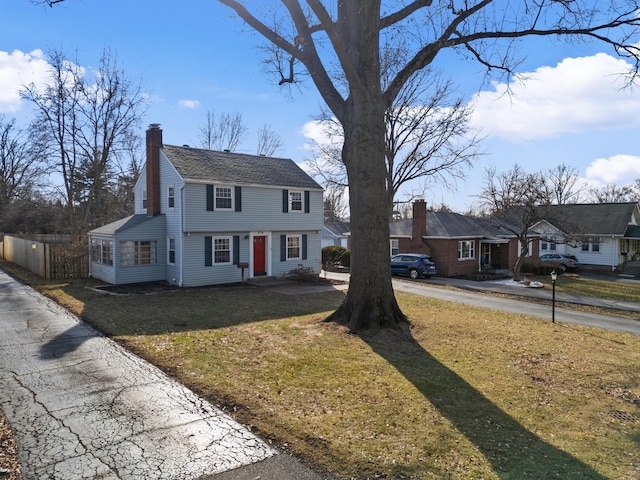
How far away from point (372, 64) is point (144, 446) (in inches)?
390

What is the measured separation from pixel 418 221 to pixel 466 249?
13.8 feet

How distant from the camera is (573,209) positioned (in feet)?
138

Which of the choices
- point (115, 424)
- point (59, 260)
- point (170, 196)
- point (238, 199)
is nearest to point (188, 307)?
point (238, 199)

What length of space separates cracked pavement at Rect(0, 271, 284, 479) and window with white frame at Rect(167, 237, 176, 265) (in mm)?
10928

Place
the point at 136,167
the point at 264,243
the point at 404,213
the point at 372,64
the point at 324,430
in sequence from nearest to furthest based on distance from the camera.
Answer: the point at 324,430, the point at 372,64, the point at 264,243, the point at 136,167, the point at 404,213

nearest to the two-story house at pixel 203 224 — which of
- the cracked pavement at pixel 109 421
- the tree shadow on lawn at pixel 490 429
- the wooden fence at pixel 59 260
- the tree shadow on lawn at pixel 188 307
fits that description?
the wooden fence at pixel 59 260

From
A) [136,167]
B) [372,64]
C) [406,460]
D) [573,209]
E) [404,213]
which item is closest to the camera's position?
[406,460]

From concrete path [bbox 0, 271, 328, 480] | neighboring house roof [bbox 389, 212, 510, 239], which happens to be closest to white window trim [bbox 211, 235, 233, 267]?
concrete path [bbox 0, 271, 328, 480]

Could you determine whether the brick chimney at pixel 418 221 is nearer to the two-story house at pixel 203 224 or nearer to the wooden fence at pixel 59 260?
the two-story house at pixel 203 224

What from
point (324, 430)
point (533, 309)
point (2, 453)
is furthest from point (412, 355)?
point (533, 309)

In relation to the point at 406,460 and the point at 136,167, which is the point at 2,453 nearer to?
the point at 406,460

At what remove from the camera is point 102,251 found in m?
20.8

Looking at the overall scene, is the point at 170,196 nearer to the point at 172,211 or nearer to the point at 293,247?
the point at 172,211

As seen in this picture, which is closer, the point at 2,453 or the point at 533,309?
the point at 2,453
